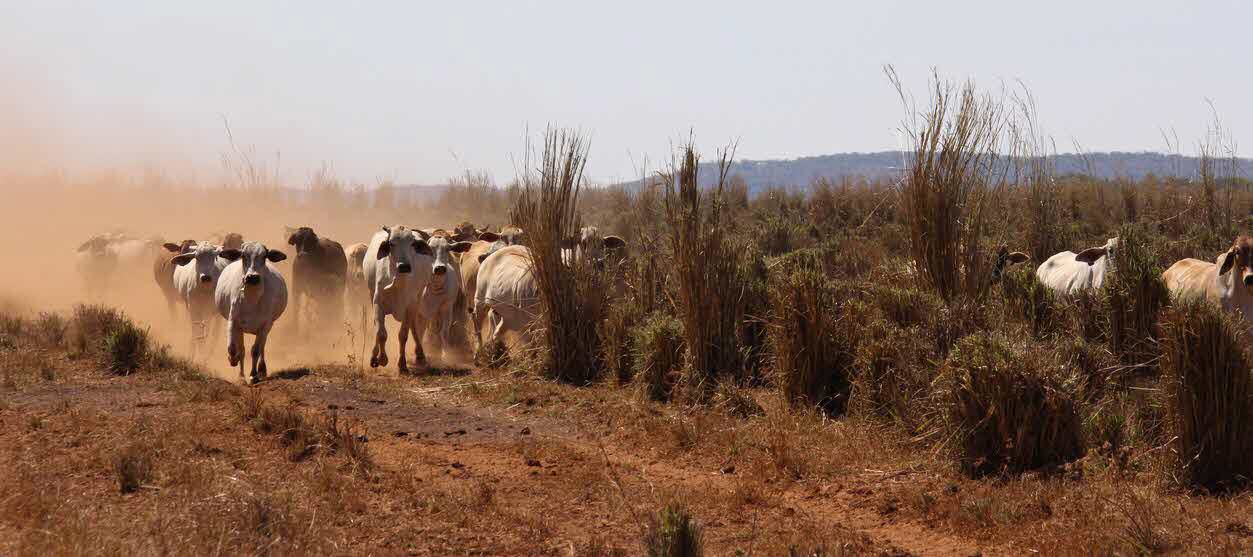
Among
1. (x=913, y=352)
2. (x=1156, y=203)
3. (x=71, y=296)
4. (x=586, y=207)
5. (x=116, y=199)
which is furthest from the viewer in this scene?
(x=116, y=199)

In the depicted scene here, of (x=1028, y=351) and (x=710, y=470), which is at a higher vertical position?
(x=1028, y=351)

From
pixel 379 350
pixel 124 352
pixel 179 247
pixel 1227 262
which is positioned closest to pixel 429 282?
pixel 379 350

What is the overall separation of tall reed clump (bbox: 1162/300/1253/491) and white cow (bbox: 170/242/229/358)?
39.1ft

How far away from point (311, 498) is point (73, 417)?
349 cm

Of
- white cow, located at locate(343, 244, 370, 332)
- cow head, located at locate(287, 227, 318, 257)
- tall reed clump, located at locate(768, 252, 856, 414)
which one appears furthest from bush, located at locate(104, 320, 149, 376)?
tall reed clump, located at locate(768, 252, 856, 414)

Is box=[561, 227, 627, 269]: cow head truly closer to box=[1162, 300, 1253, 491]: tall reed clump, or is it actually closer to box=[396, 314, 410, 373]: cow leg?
box=[396, 314, 410, 373]: cow leg

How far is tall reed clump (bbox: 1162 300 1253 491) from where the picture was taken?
689 centimetres

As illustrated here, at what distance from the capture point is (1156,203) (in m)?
23.4

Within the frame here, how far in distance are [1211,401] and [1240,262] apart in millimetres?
4636

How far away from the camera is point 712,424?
957 centimetres

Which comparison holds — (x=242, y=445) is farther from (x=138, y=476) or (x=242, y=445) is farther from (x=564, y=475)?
(x=564, y=475)

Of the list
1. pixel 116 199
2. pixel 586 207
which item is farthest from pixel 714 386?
pixel 116 199

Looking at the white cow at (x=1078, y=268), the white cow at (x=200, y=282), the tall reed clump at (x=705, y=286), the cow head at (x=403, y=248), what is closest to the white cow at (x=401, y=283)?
the cow head at (x=403, y=248)

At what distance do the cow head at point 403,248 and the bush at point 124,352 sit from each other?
292cm
